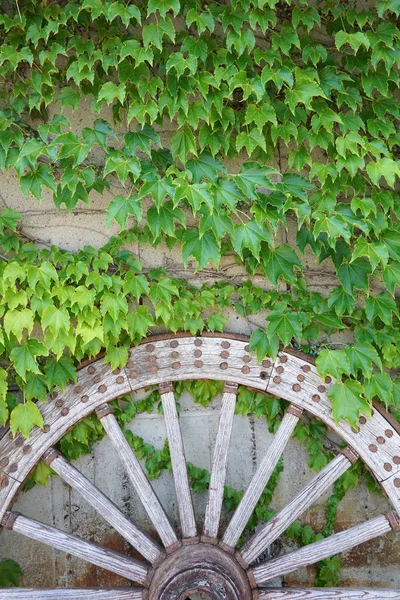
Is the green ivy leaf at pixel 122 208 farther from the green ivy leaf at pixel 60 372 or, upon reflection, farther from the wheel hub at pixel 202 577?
the wheel hub at pixel 202 577

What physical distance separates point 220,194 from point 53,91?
82cm

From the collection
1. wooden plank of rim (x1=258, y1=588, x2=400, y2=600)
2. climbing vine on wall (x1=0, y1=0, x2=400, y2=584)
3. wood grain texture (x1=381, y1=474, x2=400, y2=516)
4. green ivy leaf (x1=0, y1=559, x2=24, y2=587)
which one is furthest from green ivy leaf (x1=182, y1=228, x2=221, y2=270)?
green ivy leaf (x1=0, y1=559, x2=24, y2=587)

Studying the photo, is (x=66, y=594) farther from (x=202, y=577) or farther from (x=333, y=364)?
(x=333, y=364)

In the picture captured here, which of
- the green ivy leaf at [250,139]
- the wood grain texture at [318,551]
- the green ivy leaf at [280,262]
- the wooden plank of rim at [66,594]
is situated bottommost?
the wooden plank of rim at [66,594]

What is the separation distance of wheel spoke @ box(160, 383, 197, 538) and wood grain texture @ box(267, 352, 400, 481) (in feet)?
1.29

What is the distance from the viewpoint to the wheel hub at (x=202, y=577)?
2.44m

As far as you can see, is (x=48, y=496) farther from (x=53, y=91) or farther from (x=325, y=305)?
(x=53, y=91)

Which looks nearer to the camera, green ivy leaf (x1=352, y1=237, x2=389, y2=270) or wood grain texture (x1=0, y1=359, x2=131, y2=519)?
green ivy leaf (x1=352, y1=237, x2=389, y2=270)

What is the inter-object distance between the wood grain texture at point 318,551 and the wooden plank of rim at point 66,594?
1.71ft

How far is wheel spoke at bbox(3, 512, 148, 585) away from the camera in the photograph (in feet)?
8.27

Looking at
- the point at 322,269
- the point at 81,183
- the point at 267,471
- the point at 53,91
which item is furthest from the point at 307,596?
the point at 53,91

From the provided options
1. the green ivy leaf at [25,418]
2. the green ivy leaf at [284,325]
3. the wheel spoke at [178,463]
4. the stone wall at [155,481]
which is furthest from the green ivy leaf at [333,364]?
the green ivy leaf at [25,418]

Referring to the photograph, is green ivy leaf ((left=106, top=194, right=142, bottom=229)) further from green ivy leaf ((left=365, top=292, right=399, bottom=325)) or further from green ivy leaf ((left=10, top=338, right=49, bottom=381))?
green ivy leaf ((left=365, top=292, right=399, bottom=325))

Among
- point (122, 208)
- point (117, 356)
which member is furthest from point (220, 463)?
point (122, 208)
